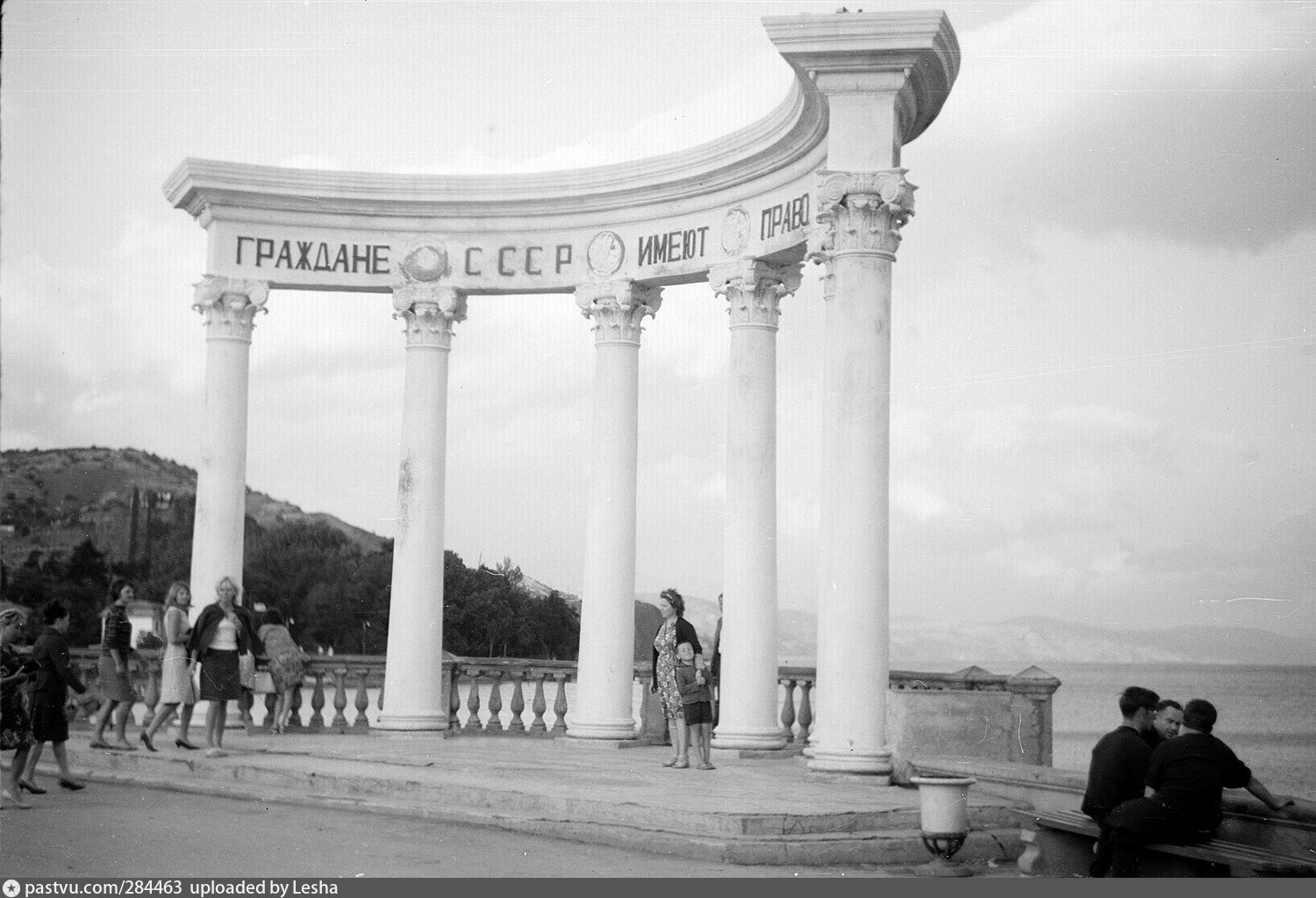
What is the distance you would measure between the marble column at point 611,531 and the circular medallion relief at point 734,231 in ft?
6.72

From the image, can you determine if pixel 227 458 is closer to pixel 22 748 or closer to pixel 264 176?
pixel 264 176

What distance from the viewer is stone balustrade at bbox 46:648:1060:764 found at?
69.2 feet

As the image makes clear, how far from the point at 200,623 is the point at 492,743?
604 cm

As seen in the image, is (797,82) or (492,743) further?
(492,743)

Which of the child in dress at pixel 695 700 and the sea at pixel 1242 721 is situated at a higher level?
the child in dress at pixel 695 700

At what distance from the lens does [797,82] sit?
2095cm

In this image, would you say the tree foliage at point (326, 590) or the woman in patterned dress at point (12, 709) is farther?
the tree foliage at point (326, 590)

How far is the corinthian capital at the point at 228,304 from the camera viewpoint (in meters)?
27.2

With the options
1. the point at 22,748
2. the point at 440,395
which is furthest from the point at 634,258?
the point at 22,748

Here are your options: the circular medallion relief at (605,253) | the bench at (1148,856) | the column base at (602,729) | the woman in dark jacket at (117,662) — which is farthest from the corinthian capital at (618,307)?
the bench at (1148,856)

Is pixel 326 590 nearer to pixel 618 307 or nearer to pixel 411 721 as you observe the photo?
pixel 411 721

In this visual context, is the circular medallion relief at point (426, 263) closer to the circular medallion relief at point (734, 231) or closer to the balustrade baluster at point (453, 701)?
the circular medallion relief at point (734, 231)
